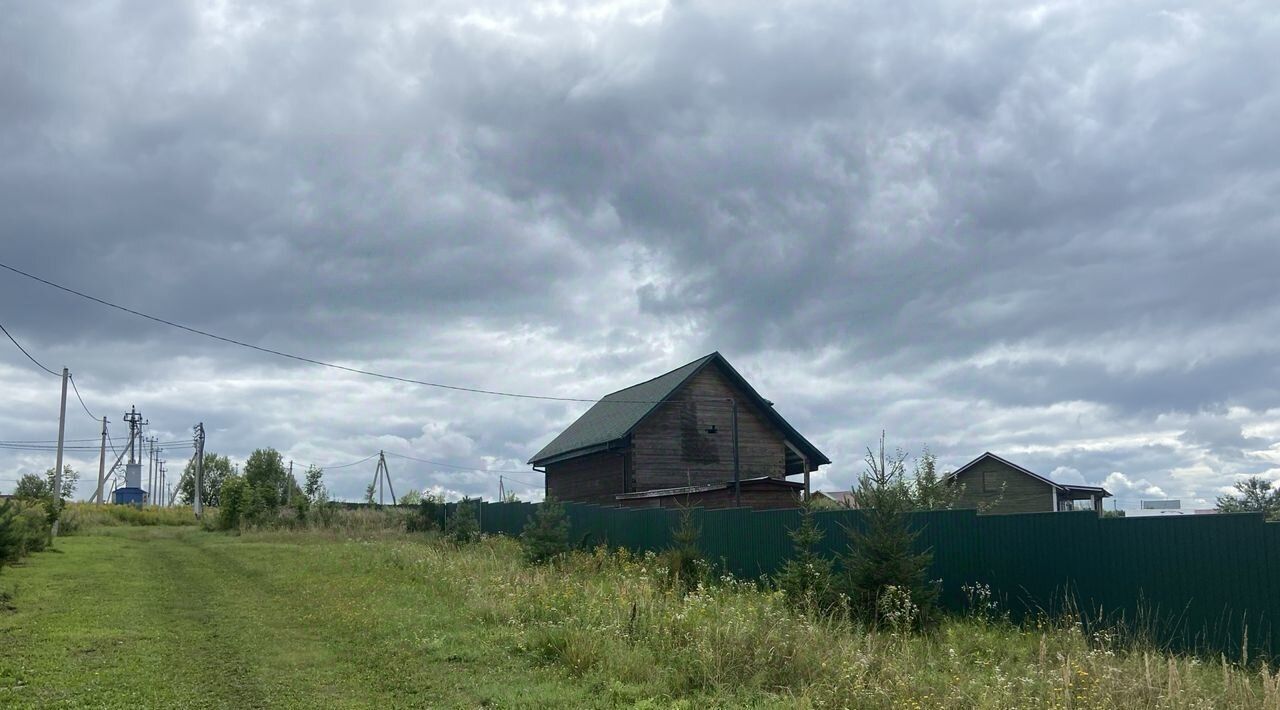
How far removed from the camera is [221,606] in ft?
57.1

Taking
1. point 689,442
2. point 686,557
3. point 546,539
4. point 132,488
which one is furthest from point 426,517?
point 132,488

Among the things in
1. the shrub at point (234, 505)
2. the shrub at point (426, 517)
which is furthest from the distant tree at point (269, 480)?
the shrub at point (426, 517)

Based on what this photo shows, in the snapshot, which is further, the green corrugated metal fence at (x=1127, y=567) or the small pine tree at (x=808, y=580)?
the small pine tree at (x=808, y=580)

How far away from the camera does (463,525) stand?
1357 inches

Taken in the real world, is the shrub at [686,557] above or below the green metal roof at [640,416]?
below

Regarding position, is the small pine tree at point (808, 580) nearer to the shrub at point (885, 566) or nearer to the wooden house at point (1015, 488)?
the shrub at point (885, 566)

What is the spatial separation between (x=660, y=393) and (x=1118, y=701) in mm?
30565

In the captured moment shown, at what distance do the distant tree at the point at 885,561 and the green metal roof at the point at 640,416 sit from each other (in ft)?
74.0

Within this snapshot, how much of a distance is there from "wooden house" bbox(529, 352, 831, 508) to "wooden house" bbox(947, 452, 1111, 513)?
46.0 ft

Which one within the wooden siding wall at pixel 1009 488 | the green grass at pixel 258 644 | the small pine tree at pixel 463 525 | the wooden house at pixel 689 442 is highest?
the wooden house at pixel 689 442

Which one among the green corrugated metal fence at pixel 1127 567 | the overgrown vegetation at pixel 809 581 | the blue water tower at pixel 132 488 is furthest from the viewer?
the blue water tower at pixel 132 488

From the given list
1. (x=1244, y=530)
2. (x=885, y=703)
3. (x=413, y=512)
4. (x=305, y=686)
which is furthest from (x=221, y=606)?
(x=413, y=512)

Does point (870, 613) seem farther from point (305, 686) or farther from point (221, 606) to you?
point (221, 606)

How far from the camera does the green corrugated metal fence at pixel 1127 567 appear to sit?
1172cm
